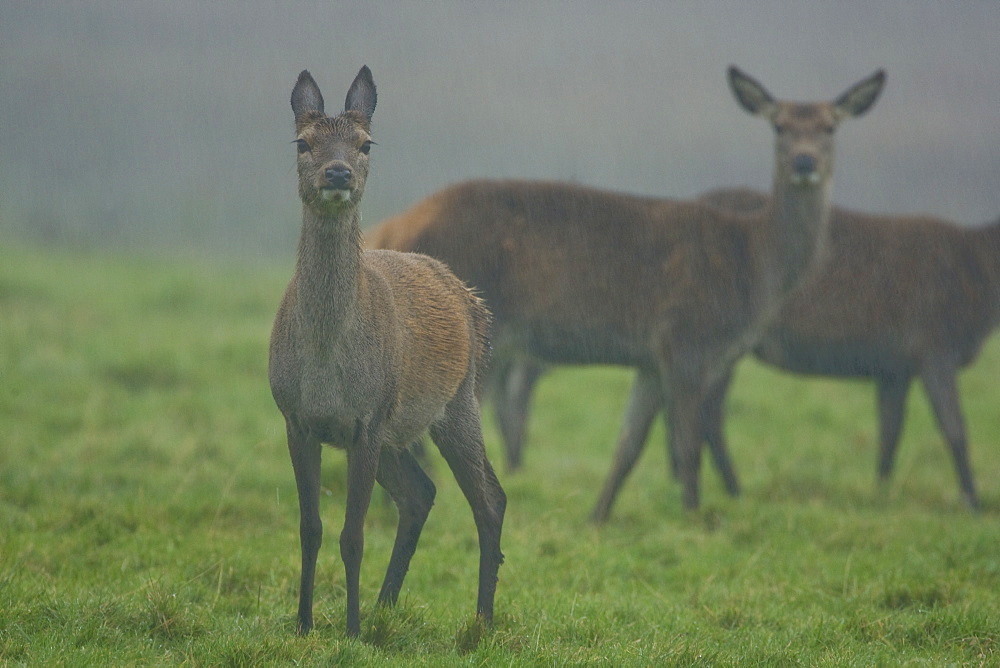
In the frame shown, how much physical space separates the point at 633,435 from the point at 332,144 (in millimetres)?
4569

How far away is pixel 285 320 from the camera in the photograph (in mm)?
4980

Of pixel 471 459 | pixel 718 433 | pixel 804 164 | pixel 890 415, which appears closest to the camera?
pixel 471 459

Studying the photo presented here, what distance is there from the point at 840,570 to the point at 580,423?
20.6ft

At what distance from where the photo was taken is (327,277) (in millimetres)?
4906

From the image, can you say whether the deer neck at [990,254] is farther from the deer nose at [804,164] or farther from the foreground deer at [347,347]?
the foreground deer at [347,347]

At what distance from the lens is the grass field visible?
200 inches

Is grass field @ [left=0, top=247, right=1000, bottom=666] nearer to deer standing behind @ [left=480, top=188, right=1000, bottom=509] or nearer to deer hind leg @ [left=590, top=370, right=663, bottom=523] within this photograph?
deer hind leg @ [left=590, top=370, right=663, bottom=523]

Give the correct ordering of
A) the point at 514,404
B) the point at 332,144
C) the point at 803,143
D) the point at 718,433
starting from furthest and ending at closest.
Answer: the point at 514,404
the point at 718,433
the point at 803,143
the point at 332,144

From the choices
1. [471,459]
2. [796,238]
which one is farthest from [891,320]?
[471,459]

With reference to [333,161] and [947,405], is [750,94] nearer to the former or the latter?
[947,405]

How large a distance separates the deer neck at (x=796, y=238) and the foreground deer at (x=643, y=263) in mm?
10

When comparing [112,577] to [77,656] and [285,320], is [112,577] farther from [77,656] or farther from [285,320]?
[285,320]

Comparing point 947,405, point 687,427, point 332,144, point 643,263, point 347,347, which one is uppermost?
point 332,144

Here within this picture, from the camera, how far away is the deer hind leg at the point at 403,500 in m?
5.69
